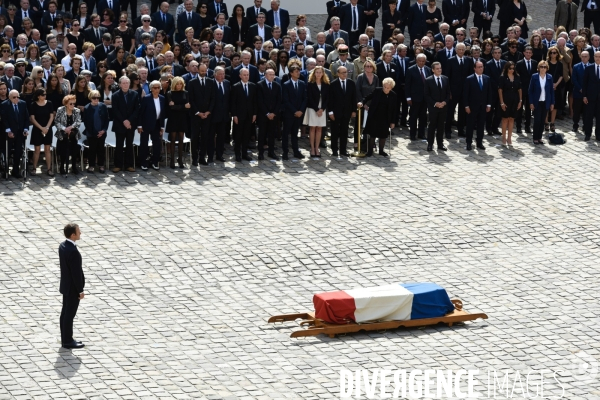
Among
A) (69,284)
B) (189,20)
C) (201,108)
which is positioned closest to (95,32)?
(189,20)

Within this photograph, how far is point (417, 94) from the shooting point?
84.9 ft

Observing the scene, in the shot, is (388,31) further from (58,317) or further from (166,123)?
(58,317)

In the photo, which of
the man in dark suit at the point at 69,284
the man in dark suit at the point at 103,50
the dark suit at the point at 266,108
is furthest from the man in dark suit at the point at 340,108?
the man in dark suit at the point at 69,284

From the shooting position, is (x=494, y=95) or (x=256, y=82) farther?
(x=494, y=95)

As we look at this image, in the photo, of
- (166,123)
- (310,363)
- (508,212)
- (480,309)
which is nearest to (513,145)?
(508,212)

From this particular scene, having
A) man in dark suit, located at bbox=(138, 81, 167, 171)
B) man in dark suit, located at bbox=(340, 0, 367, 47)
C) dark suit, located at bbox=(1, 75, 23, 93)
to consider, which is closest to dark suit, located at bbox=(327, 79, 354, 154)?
man in dark suit, located at bbox=(138, 81, 167, 171)

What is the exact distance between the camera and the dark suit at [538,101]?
25969 mm

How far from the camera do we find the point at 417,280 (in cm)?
1920

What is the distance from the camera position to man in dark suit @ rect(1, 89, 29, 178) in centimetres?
2261

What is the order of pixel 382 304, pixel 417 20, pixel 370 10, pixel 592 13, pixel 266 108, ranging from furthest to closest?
pixel 592 13 < pixel 370 10 < pixel 417 20 < pixel 266 108 < pixel 382 304

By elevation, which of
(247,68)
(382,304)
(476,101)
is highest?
(247,68)

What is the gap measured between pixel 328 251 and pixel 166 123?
5.08 meters

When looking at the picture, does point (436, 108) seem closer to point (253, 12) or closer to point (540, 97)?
point (540, 97)

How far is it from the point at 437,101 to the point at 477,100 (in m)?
0.83
